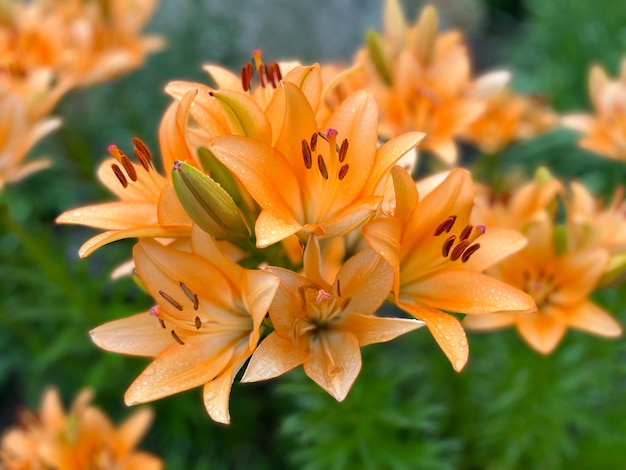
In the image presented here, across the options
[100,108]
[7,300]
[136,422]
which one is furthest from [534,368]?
[100,108]

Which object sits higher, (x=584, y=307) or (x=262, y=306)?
(x=262, y=306)

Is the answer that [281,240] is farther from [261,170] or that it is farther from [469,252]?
[469,252]

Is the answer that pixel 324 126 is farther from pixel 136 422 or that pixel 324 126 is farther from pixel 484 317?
pixel 136 422

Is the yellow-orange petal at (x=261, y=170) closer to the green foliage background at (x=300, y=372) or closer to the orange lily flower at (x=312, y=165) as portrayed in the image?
the orange lily flower at (x=312, y=165)

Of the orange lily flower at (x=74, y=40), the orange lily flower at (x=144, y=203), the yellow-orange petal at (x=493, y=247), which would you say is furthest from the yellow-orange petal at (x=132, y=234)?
the orange lily flower at (x=74, y=40)

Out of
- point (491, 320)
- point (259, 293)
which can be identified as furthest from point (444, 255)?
point (491, 320)

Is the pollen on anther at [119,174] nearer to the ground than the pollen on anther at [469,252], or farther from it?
farther from it

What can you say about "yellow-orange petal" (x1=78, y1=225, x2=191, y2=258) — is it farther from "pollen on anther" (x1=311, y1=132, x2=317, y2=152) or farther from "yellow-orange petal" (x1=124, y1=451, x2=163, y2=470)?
"yellow-orange petal" (x1=124, y1=451, x2=163, y2=470)
